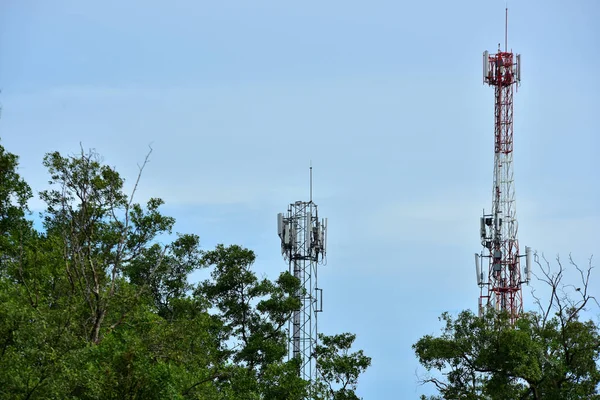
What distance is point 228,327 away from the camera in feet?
104

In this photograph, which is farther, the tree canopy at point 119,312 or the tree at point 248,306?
the tree at point 248,306

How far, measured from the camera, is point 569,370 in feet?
75.3

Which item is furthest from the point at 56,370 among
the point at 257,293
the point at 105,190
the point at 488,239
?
the point at 488,239

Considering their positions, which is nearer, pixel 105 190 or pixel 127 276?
pixel 105 190

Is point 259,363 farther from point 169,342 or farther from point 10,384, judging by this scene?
point 10,384

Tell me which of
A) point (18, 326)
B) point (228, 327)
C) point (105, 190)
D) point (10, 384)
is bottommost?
point (10, 384)

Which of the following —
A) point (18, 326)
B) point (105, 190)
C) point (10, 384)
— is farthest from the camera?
point (105, 190)

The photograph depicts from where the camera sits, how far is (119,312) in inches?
992

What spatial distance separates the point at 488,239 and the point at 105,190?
17417mm

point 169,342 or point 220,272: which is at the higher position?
point 220,272

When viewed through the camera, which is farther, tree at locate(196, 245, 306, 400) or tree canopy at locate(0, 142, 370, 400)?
tree at locate(196, 245, 306, 400)

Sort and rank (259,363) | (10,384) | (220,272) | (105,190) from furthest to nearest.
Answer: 1. (220,272)
2. (259,363)
3. (105,190)
4. (10,384)

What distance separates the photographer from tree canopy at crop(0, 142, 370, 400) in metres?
18.9

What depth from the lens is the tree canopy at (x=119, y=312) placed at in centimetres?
1892
